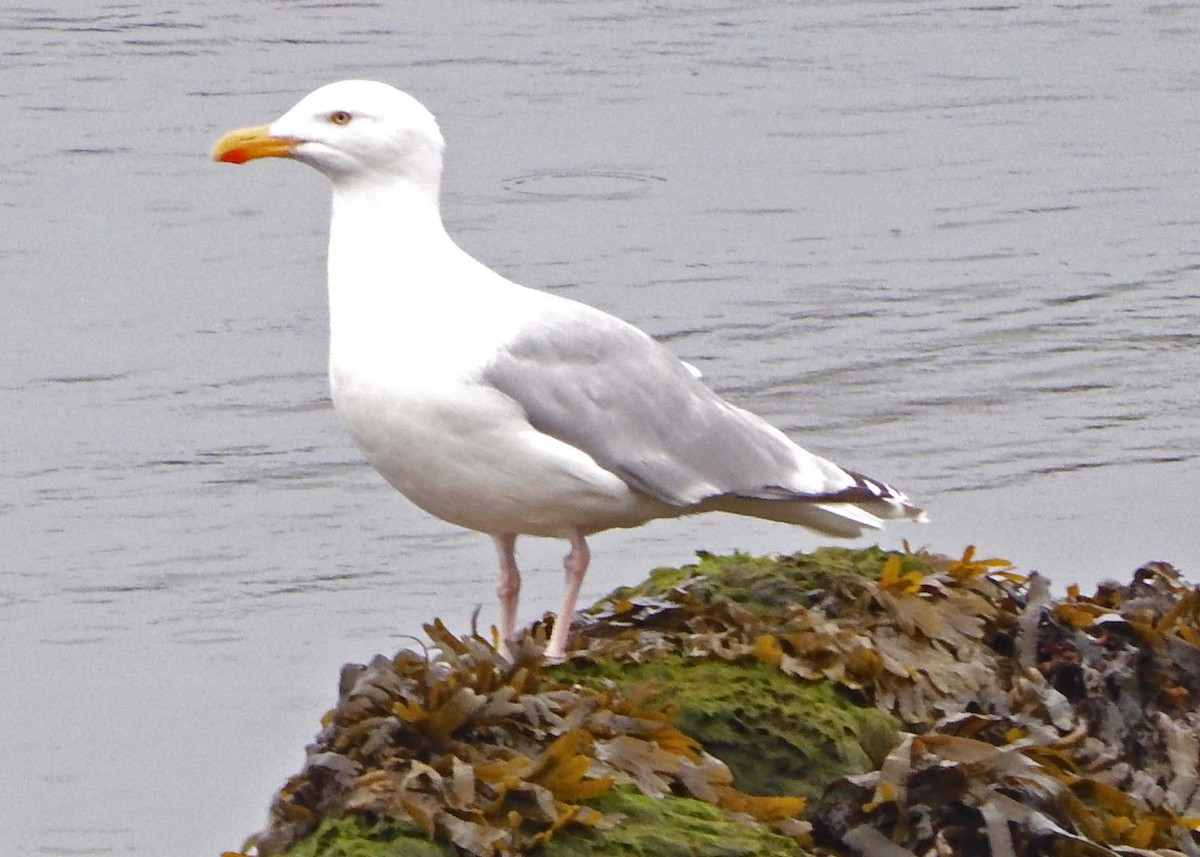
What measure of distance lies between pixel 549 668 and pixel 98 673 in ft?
11.5

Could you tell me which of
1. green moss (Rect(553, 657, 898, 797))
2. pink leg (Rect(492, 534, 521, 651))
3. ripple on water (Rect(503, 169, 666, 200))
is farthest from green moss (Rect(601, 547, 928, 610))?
ripple on water (Rect(503, 169, 666, 200))

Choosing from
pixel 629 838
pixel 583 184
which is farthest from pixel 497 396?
pixel 583 184

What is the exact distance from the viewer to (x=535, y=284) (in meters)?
12.7

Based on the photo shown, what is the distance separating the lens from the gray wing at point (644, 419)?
19.7 feet

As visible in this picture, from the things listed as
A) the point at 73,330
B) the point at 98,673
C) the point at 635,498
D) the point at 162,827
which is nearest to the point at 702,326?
the point at 73,330

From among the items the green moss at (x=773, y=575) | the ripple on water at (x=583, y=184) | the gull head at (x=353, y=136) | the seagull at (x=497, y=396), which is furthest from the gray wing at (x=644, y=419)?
the ripple on water at (x=583, y=184)

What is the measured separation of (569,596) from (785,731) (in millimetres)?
857

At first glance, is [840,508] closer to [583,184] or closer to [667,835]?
[667,835]

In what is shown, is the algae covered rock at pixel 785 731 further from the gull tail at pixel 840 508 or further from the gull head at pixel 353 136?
the gull head at pixel 353 136

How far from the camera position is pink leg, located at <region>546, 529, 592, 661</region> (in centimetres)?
589

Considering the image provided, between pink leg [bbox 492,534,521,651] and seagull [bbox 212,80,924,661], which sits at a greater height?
seagull [bbox 212,80,924,661]

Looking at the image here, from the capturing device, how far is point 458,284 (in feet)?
19.8

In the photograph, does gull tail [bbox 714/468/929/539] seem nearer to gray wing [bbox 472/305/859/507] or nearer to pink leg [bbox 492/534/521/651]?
gray wing [bbox 472/305/859/507]

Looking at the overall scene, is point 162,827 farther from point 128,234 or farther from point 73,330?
point 128,234
